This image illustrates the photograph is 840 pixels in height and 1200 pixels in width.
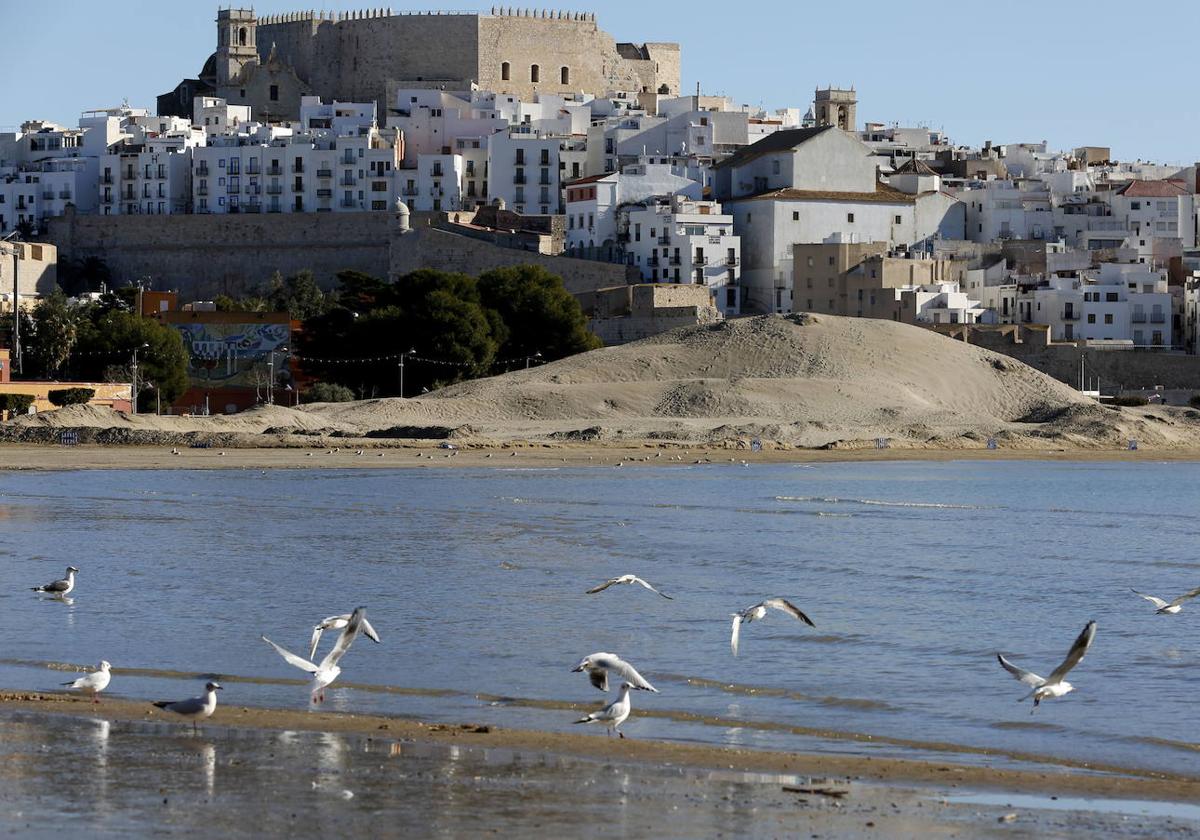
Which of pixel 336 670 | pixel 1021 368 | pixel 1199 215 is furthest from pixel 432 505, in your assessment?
pixel 1199 215

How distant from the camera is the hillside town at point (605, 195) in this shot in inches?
2874

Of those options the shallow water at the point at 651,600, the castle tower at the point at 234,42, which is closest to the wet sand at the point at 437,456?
the shallow water at the point at 651,600

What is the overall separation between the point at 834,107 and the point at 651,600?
262 ft

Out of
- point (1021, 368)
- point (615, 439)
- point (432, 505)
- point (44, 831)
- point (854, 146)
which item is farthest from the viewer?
point (854, 146)

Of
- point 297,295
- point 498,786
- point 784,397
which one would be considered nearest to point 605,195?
point 297,295

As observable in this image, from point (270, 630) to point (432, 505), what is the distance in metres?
14.9

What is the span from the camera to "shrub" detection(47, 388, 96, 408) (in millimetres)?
49219

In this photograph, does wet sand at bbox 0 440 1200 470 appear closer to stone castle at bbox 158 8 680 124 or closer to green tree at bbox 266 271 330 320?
green tree at bbox 266 271 330 320

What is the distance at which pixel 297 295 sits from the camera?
3164 inches

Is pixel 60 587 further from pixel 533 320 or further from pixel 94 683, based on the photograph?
pixel 533 320

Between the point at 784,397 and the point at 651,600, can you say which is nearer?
the point at 651,600

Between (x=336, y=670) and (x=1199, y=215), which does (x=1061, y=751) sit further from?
(x=1199, y=215)

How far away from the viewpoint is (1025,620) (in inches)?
770

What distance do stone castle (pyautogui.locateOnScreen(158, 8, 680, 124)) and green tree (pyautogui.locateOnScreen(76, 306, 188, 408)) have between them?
131 feet
